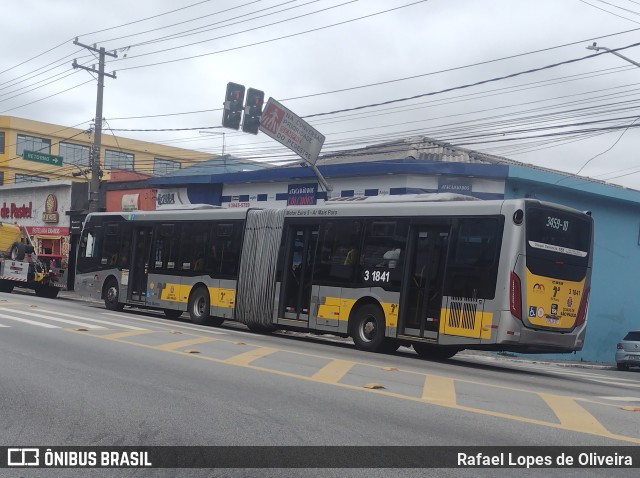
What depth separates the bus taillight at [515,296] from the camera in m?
13.8

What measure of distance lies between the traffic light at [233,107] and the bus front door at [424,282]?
6886mm

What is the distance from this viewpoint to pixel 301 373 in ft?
37.8

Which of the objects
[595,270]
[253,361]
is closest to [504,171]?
[595,270]

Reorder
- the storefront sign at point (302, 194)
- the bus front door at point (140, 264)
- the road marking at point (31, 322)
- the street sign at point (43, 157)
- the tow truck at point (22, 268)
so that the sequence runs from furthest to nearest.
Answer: the street sign at point (43, 157), the tow truck at point (22, 268), the storefront sign at point (302, 194), the bus front door at point (140, 264), the road marking at point (31, 322)

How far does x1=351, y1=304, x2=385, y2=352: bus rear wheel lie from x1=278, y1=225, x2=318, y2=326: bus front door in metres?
1.59

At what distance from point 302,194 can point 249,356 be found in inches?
648

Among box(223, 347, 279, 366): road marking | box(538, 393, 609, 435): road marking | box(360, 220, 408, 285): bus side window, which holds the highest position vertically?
box(360, 220, 408, 285): bus side window

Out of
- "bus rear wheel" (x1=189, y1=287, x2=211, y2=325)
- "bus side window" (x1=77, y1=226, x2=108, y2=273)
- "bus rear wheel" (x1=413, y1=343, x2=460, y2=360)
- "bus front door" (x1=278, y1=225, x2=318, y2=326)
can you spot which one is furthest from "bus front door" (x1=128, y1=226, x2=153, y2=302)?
"bus rear wheel" (x1=413, y1=343, x2=460, y2=360)

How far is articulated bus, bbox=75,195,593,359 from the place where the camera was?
14.0 m

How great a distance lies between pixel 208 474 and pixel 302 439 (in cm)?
133

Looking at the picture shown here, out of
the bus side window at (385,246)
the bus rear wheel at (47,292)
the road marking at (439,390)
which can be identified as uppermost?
the bus side window at (385,246)

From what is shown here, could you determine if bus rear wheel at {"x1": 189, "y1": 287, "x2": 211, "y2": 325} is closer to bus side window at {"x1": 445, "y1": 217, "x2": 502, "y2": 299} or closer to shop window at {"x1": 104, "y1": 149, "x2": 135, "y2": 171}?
bus side window at {"x1": 445, "y1": 217, "x2": 502, "y2": 299}

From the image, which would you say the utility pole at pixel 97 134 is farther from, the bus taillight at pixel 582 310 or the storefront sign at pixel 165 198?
the bus taillight at pixel 582 310

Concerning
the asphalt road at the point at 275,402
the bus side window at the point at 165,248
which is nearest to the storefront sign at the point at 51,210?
the bus side window at the point at 165,248
